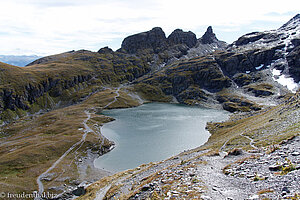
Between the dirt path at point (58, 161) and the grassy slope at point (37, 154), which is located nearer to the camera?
the dirt path at point (58, 161)

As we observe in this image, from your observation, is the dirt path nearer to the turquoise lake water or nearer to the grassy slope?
the grassy slope

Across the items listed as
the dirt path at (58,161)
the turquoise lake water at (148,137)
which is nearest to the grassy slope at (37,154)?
the dirt path at (58,161)

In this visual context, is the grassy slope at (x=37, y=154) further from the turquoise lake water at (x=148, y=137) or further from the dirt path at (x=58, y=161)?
the turquoise lake water at (x=148, y=137)

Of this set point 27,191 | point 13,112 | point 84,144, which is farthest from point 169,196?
point 13,112

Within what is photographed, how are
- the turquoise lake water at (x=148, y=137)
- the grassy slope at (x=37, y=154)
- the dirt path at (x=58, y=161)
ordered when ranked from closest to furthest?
1. the dirt path at (x=58, y=161)
2. the grassy slope at (x=37, y=154)
3. the turquoise lake water at (x=148, y=137)

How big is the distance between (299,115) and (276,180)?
4776 centimetres

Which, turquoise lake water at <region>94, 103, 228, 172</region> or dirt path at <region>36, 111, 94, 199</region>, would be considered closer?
dirt path at <region>36, 111, 94, 199</region>

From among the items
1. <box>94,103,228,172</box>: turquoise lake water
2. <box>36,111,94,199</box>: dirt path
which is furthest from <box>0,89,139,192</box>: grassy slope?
<box>94,103,228,172</box>: turquoise lake water

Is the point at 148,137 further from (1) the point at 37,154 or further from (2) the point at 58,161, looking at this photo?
(1) the point at 37,154

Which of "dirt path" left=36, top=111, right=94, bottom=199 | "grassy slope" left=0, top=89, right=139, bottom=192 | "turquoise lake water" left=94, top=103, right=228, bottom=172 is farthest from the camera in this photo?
"turquoise lake water" left=94, top=103, right=228, bottom=172

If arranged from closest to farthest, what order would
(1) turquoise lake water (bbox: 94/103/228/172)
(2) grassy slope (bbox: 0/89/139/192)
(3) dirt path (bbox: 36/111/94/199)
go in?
(3) dirt path (bbox: 36/111/94/199) < (2) grassy slope (bbox: 0/89/139/192) < (1) turquoise lake water (bbox: 94/103/228/172)

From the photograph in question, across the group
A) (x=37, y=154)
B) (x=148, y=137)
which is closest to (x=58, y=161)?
(x=37, y=154)

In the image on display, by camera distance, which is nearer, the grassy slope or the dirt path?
the dirt path

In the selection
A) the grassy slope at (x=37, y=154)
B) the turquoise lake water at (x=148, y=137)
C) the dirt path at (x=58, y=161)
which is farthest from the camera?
the turquoise lake water at (x=148, y=137)
